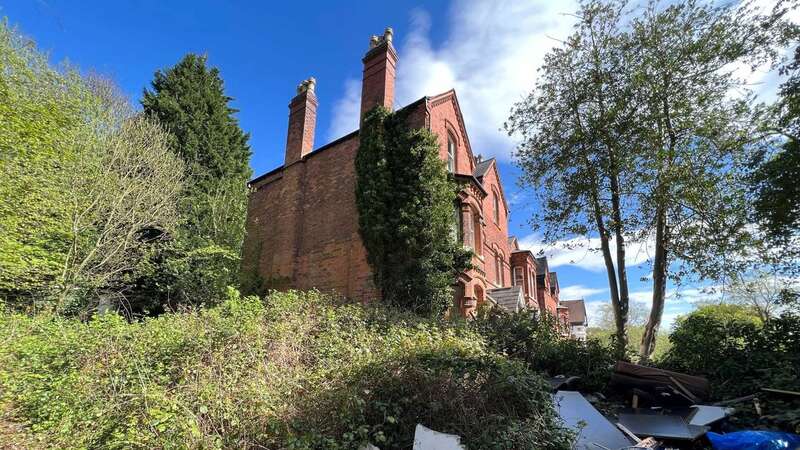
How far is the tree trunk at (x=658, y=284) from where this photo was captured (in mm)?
9984

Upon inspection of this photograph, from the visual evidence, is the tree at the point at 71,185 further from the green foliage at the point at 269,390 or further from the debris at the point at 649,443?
the debris at the point at 649,443

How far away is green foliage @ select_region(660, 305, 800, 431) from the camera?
6922 millimetres

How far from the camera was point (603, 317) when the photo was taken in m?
57.1

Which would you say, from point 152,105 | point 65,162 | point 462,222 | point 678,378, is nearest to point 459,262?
point 462,222

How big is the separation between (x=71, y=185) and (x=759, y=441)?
15.5m

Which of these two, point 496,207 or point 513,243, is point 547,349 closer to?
point 496,207

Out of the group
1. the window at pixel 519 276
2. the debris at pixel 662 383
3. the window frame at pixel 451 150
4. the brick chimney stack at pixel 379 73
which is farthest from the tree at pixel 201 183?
the window at pixel 519 276

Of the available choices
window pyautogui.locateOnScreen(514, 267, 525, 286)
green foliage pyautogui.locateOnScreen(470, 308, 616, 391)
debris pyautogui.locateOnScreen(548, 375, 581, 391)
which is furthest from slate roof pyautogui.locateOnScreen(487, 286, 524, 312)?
window pyautogui.locateOnScreen(514, 267, 525, 286)

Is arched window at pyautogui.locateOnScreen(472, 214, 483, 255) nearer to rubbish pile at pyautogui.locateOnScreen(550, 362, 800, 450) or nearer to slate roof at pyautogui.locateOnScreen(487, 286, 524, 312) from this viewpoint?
slate roof at pyautogui.locateOnScreen(487, 286, 524, 312)

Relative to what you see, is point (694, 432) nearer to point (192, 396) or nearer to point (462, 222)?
point (192, 396)

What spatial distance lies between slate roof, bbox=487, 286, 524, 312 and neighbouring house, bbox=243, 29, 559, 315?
0.16ft

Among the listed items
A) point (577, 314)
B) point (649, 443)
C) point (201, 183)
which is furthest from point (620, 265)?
point (577, 314)

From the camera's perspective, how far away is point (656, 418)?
19.0 feet

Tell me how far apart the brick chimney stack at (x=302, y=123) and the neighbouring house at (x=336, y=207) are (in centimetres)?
5
